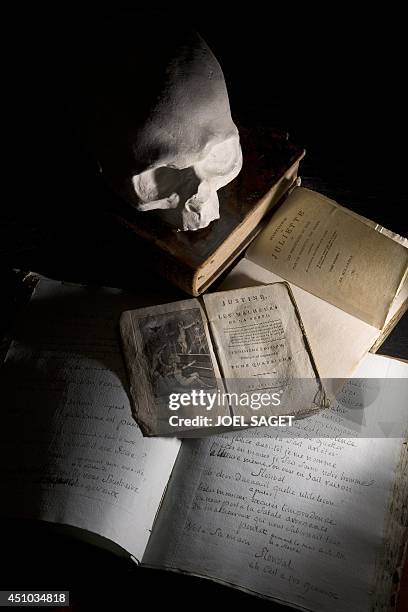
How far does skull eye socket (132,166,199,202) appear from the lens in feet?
2.72

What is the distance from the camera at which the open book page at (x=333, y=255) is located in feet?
3.29

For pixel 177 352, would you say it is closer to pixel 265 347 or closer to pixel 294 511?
pixel 265 347

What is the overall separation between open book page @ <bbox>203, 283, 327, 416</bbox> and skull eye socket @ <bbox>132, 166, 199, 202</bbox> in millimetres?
215

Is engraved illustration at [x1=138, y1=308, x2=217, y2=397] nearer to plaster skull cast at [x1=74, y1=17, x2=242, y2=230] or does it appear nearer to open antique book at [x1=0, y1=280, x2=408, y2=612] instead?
open antique book at [x1=0, y1=280, x2=408, y2=612]

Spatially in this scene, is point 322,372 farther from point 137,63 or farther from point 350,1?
point 350,1

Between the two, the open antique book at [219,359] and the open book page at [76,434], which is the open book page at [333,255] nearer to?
the open antique book at [219,359]

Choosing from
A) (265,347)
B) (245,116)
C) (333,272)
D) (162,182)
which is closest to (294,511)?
(265,347)

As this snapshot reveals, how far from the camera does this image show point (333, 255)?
3.40 feet

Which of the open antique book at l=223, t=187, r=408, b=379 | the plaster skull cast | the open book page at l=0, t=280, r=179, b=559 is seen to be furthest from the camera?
the open antique book at l=223, t=187, r=408, b=379

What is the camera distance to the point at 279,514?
881mm

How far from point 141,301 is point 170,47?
42 cm

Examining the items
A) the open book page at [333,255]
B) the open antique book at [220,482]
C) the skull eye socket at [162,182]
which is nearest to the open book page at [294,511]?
the open antique book at [220,482]

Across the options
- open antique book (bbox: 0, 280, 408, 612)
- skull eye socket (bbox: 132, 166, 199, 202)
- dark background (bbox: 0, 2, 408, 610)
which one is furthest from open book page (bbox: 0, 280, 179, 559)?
skull eye socket (bbox: 132, 166, 199, 202)

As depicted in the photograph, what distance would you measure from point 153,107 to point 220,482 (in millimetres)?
565
